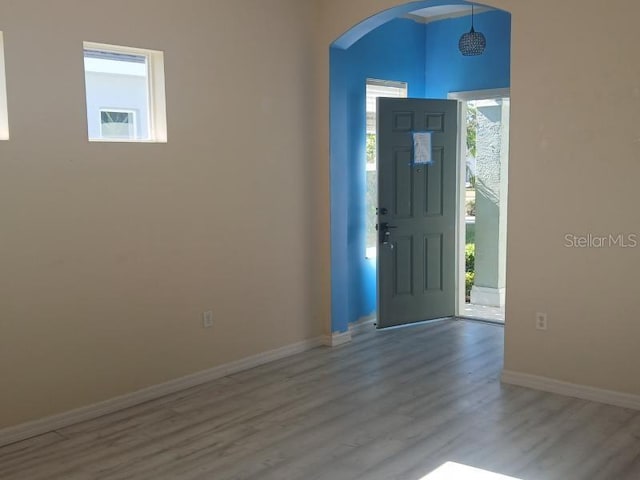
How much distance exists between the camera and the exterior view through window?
234 inches

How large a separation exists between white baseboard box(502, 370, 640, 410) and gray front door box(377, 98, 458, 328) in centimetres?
166

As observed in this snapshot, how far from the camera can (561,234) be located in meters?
4.12

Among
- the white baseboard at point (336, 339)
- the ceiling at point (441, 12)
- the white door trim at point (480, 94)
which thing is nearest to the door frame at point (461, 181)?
the white door trim at point (480, 94)

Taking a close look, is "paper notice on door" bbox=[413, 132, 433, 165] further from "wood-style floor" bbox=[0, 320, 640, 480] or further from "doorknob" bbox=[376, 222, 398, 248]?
"wood-style floor" bbox=[0, 320, 640, 480]

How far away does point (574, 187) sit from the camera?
404 cm

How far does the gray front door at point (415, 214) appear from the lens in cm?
576

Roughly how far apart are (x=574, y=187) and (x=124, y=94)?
2.84 m

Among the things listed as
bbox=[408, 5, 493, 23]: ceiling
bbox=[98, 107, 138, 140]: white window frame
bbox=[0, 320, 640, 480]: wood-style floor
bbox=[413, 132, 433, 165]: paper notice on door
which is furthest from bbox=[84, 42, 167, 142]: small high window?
bbox=[408, 5, 493, 23]: ceiling

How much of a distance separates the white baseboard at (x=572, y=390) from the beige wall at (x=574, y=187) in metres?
0.04

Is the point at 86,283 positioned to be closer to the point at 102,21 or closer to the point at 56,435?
the point at 56,435

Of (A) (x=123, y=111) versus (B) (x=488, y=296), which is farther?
(B) (x=488, y=296)

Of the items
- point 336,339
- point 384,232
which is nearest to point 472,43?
point 384,232

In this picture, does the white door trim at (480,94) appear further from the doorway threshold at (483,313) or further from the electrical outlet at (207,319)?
the electrical outlet at (207,319)

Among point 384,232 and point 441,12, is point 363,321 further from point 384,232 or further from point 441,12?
point 441,12
